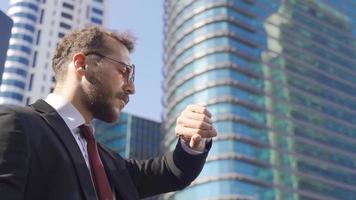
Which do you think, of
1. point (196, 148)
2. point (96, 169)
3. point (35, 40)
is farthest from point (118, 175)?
point (35, 40)

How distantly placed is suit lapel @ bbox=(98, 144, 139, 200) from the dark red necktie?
0.15 metres

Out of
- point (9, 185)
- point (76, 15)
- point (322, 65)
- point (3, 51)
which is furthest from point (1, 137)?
point (76, 15)

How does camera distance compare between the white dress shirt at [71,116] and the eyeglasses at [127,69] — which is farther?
the eyeglasses at [127,69]

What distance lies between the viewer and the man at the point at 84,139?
2.25 m

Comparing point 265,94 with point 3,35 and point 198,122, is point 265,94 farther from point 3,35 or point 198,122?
point 198,122

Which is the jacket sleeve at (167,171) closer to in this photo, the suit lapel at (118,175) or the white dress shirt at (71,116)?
the suit lapel at (118,175)

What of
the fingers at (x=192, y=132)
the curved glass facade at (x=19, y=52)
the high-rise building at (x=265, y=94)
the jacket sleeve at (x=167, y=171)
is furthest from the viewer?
the curved glass facade at (x=19, y=52)

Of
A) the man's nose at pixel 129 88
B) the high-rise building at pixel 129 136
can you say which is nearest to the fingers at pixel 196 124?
the man's nose at pixel 129 88

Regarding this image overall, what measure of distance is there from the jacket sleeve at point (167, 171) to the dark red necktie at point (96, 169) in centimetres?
54

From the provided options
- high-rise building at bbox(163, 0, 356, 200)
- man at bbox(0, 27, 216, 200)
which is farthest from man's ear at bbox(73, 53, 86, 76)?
high-rise building at bbox(163, 0, 356, 200)

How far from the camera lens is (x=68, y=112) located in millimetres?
2783

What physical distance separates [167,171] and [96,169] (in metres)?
0.65

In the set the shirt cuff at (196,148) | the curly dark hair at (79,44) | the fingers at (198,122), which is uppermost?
the curly dark hair at (79,44)

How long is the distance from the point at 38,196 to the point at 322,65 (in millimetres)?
77290
